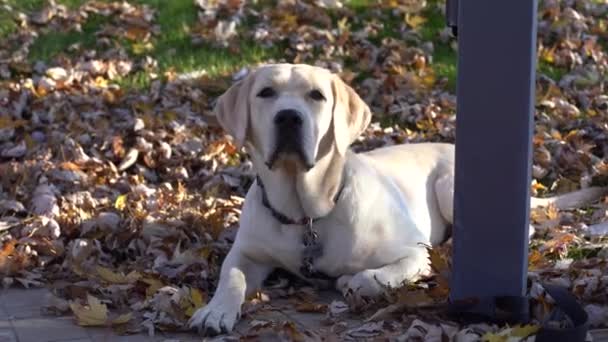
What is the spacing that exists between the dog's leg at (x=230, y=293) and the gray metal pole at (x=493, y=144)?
3.19 feet

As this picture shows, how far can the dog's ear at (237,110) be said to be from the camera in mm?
5152

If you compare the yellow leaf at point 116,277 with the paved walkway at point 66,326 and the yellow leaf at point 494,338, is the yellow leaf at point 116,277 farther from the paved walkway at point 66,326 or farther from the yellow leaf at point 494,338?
the yellow leaf at point 494,338

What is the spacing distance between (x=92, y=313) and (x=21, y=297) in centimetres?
67

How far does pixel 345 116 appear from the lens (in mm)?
5227

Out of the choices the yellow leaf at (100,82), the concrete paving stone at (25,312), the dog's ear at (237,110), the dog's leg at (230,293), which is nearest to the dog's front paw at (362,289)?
the dog's leg at (230,293)

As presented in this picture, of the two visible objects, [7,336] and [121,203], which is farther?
[121,203]

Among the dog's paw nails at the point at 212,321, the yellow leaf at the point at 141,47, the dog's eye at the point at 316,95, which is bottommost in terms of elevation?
the dog's paw nails at the point at 212,321

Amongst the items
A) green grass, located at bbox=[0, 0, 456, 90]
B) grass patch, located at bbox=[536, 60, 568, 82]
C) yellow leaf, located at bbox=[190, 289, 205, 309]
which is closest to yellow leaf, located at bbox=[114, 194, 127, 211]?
yellow leaf, located at bbox=[190, 289, 205, 309]

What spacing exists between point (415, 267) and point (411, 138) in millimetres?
3086

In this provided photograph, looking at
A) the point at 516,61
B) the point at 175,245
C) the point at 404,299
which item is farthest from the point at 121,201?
the point at 516,61

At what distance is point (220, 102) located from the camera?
17.2 ft

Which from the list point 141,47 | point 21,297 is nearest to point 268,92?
point 21,297

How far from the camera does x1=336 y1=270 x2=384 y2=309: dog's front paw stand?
482 centimetres

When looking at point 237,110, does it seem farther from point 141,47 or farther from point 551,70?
point 551,70
